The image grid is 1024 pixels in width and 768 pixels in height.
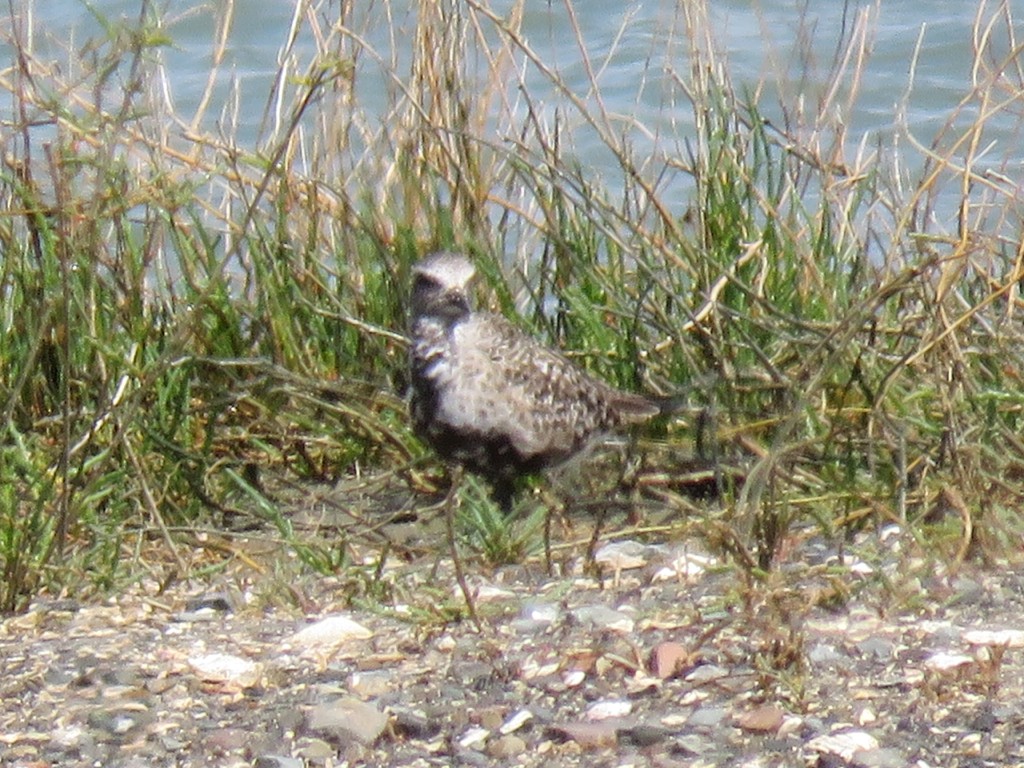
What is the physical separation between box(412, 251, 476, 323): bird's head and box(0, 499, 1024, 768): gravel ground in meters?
0.99

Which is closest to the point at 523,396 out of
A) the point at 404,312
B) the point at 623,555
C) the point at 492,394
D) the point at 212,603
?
the point at 492,394

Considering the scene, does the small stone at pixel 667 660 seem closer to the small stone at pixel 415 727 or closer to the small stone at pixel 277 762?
the small stone at pixel 415 727

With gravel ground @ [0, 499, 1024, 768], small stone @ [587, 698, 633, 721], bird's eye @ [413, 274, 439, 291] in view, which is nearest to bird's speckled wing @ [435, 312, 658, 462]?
bird's eye @ [413, 274, 439, 291]

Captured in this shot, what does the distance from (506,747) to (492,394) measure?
1827 millimetres

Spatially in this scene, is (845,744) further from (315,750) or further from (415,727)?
(315,750)

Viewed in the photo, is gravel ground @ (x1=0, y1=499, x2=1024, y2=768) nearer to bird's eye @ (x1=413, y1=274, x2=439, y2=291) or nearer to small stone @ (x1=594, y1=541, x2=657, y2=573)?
small stone @ (x1=594, y1=541, x2=657, y2=573)

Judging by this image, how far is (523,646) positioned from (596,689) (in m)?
0.23

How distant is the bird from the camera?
452 cm

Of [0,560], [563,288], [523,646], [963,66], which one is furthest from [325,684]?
[963,66]

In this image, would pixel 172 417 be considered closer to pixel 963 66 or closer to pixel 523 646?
pixel 523 646

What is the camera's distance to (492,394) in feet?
15.2

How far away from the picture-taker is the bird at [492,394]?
14.8 feet

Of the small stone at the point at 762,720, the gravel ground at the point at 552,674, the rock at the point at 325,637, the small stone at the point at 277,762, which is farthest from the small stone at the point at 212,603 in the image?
the small stone at the point at 762,720

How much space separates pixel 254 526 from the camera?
4.40 metres
